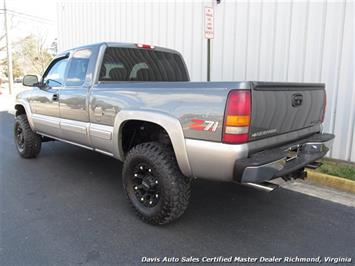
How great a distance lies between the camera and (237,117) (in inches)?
104

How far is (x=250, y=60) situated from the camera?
20.6 ft

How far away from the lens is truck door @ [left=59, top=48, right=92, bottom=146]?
4.17 metres

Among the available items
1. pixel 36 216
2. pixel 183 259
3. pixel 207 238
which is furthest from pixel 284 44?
pixel 36 216

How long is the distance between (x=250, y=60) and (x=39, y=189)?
431 centimetres

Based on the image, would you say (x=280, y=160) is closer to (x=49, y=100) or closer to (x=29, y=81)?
(x=49, y=100)

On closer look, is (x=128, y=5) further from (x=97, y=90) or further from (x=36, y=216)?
(x=36, y=216)

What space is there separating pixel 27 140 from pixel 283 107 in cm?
448

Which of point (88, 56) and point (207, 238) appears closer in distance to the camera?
point (207, 238)

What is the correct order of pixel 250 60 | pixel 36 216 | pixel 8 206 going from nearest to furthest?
pixel 36 216 → pixel 8 206 → pixel 250 60

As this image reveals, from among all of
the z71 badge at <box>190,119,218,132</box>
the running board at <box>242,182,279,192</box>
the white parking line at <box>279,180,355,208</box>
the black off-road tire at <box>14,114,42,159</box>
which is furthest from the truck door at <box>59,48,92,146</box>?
the white parking line at <box>279,180,355,208</box>

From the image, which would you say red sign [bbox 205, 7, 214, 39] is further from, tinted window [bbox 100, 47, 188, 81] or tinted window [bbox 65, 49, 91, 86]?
tinted window [bbox 65, 49, 91, 86]

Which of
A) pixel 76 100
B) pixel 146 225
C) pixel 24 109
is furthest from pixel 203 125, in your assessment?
pixel 24 109

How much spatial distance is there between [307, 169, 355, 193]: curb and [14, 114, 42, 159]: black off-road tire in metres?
4.56

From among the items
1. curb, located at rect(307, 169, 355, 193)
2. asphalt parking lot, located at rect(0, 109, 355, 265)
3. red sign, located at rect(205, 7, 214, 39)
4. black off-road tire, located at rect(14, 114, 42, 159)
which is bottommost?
asphalt parking lot, located at rect(0, 109, 355, 265)
